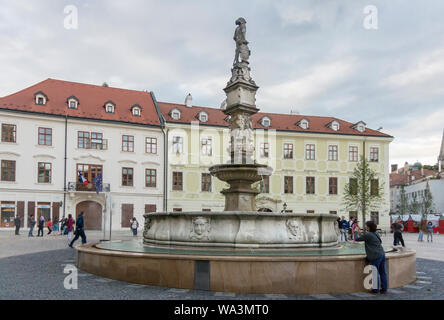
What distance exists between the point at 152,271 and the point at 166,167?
30214 mm

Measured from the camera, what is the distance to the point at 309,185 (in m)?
41.3

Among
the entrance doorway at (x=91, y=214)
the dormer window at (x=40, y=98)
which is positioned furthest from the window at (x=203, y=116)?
the dormer window at (x=40, y=98)

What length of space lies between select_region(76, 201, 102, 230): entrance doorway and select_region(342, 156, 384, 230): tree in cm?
2142

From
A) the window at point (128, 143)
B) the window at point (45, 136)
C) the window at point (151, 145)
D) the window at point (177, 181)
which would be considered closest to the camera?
the window at point (45, 136)

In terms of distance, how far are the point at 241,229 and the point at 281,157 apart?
104 ft

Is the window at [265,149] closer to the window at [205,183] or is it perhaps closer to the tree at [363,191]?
the window at [205,183]

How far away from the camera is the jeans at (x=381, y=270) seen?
7.83 metres

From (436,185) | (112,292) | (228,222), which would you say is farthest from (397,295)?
(436,185)

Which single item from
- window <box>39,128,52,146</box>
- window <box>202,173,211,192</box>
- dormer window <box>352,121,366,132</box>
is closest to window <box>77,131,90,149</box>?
window <box>39,128,52,146</box>

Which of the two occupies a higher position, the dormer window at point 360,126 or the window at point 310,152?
the dormer window at point 360,126

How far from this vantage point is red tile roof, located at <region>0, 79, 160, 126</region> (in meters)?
34.2

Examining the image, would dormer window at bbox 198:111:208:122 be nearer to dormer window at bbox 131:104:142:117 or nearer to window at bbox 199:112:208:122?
window at bbox 199:112:208:122

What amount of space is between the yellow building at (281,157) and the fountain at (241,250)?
84.0ft
